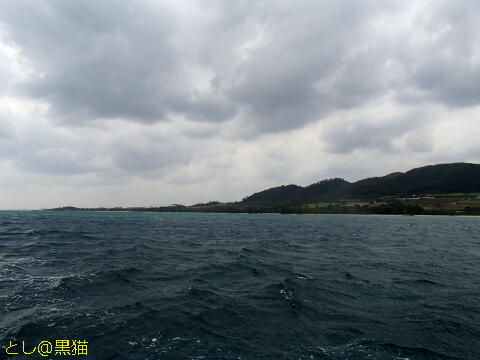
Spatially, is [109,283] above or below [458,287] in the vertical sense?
above

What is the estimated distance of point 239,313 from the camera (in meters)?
13.9

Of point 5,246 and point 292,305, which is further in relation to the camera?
point 5,246

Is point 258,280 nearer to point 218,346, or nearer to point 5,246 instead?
point 218,346

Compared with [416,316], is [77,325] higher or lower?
higher

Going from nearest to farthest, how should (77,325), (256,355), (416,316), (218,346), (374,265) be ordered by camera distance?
(256,355), (218,346), (77,325), (416,316), (374,265)

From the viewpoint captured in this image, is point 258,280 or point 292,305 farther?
point 258,280

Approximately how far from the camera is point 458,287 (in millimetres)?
18594

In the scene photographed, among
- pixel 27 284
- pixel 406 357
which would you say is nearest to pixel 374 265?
pixel 406 357

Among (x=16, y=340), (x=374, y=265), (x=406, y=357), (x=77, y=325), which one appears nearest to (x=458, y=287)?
(x=374, y=265)

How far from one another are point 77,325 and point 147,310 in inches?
124

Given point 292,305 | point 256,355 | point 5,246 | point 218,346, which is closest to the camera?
point 256,355

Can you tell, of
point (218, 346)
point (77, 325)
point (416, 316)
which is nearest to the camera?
point (218, 346)

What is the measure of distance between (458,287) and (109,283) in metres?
24.4

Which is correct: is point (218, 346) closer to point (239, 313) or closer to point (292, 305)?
point (239, 313)
